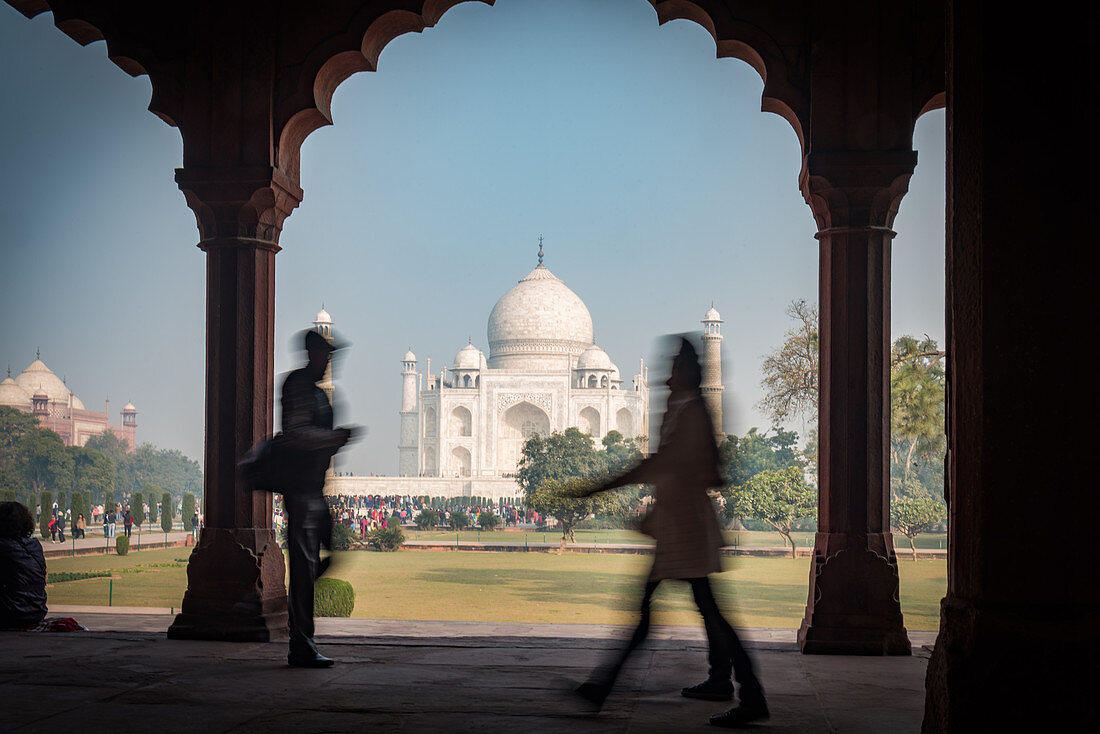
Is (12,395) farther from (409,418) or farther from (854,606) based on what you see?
(854,606)

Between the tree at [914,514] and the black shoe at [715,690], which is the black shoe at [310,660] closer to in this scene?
the black shoe at [715,690]

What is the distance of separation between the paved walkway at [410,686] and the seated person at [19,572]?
0.67 feet

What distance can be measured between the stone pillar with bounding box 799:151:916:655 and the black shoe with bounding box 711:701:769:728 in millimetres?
1325

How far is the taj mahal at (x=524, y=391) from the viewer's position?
4166 cm

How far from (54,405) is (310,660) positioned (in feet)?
135

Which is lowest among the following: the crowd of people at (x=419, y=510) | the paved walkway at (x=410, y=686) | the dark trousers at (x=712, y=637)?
the crowd of people at (x=419, y=510)

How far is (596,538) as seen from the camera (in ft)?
84.9

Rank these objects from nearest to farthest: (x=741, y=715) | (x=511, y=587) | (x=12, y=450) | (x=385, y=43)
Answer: (x=741, y=715) < (x=385, y=43) < (x=511, y=587) < (x=12, y=450)

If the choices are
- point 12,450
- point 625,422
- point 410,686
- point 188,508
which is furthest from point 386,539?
point 625,422

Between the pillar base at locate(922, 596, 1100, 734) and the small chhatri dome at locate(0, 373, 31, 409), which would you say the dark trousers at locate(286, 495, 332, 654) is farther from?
the small chhatri dome at locate(0, 373, 31, 409)

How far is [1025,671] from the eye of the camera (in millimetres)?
1801

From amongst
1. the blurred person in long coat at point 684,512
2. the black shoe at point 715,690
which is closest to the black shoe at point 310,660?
the blurred person in long coat at point 684,512

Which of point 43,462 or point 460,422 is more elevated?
point 460,422

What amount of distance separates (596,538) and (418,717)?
2356 cm
